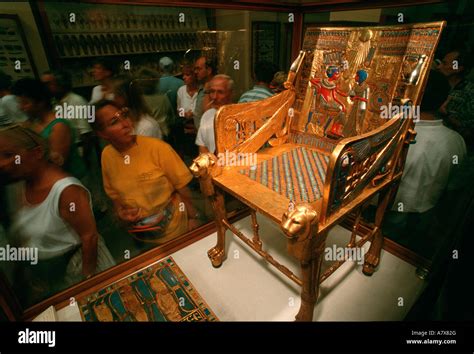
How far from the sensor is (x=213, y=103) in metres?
1.81

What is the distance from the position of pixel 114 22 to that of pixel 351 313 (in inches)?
80.1

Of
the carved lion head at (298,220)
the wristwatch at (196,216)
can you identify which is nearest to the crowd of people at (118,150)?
the wristwatch at (196,216)

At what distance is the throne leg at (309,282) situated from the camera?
1203 mm

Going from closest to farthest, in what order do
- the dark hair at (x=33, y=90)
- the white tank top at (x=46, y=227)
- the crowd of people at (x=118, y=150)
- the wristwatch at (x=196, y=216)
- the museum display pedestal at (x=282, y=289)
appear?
the dark hair at (x=33, y=90) → the crowd of people at (x=118, y=150) → the white tank top at (x=46, y=227) → the museum display pedestal at (x=282, y=289) → the wristwatch at (x=196, y=216)

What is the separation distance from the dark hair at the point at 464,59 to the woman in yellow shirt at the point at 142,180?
166 centimetres

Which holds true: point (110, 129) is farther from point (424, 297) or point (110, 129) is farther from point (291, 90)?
point (424, 297)

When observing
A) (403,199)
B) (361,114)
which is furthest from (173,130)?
(403,199)

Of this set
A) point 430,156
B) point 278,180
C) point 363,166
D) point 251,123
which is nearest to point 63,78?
point 251,123

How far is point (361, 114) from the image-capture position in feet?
5.27

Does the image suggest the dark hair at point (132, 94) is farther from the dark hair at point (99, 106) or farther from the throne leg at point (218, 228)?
the throne leg at point (218, 228)

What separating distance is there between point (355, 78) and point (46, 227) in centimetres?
199

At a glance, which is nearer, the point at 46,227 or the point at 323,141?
the point at 46,227

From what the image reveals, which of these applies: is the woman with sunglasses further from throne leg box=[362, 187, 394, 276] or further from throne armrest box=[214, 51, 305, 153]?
throne leg box=[362, 187, 394, 276]

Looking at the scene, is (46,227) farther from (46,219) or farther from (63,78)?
(63,78)
